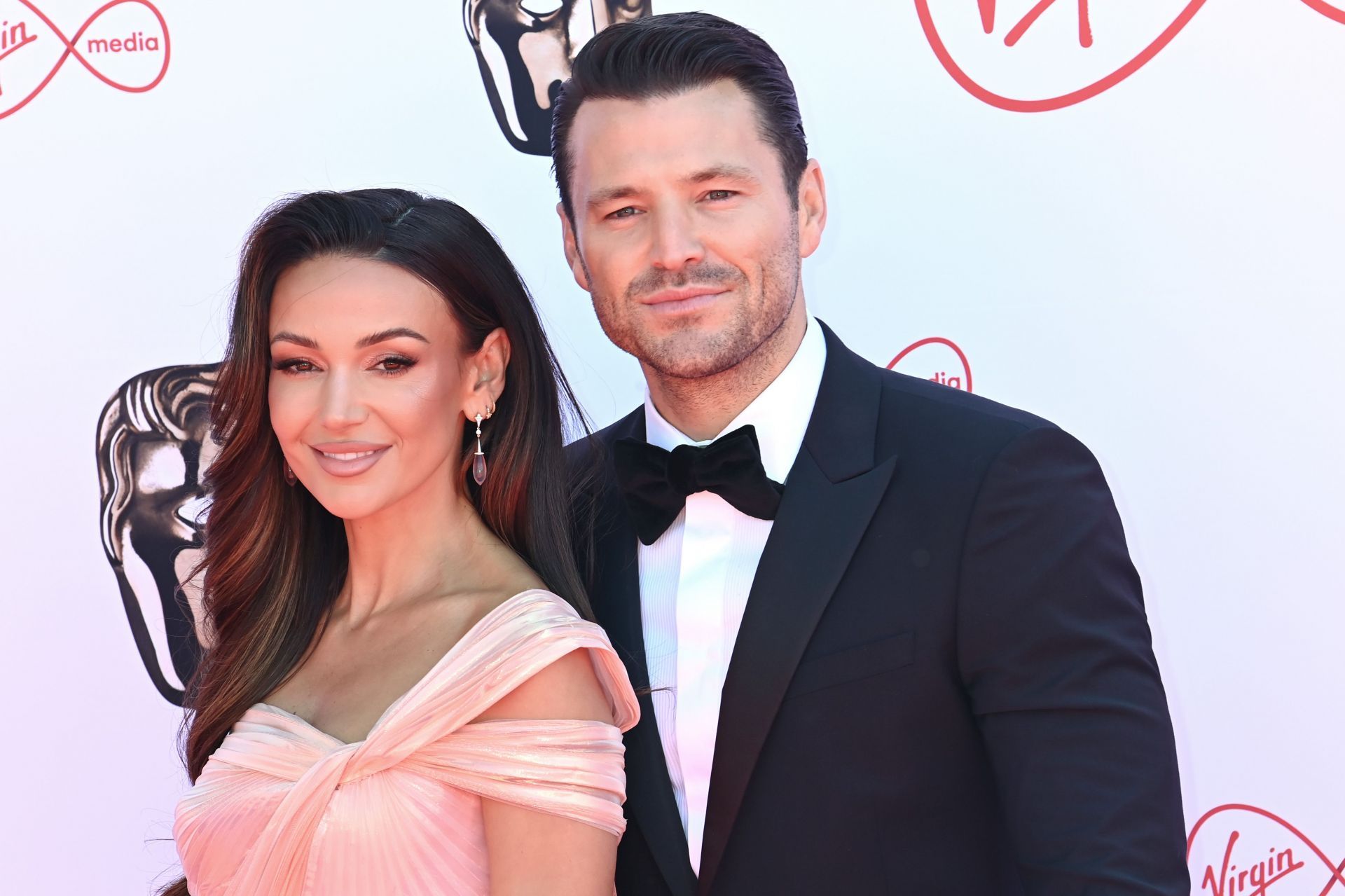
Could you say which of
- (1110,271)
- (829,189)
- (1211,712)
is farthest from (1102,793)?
(829,189)

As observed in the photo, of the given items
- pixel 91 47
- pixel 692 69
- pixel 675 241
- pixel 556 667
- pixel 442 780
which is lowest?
pixel 442 780

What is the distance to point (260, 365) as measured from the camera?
1.79 meters

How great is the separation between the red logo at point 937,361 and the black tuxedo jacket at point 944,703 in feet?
2.13

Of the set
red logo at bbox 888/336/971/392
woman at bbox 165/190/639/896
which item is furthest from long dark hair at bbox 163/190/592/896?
red logo at bbox 888/336/971/392

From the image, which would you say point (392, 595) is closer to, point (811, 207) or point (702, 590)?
point (702, 590)

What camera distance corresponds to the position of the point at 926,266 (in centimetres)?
230

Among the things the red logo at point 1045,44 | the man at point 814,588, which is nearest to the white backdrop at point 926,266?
the red logo at point 1045,44

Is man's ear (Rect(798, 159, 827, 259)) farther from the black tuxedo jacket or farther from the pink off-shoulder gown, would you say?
the pink off-shoulder gown

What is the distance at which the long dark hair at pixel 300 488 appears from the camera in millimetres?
1761

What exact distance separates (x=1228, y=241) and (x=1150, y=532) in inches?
18.9

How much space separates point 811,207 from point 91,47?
56.0 inches

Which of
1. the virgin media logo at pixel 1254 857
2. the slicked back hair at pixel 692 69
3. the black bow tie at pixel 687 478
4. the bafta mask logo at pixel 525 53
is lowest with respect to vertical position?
the virgin media logo at pixel 1254 857

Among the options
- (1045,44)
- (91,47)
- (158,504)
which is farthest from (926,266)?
(91,47)

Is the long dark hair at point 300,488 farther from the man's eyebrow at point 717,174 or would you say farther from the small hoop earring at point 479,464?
the man's eyebrow at point 717,174
